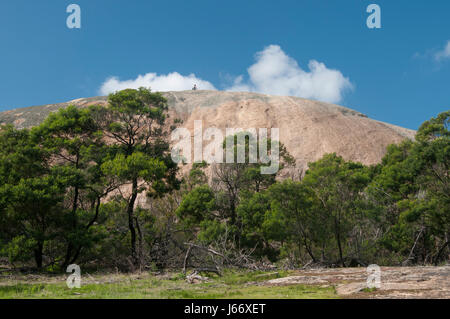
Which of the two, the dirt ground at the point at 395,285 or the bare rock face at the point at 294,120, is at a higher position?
the bare rock face at the point at 294,120

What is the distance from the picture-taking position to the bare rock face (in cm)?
5290

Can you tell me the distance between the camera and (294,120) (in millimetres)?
58469

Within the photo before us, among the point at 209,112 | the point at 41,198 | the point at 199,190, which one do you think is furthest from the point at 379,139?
the point at 41,198

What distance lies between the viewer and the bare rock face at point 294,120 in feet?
174

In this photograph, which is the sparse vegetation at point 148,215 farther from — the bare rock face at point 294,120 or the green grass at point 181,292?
the bare rock face at point 294,120

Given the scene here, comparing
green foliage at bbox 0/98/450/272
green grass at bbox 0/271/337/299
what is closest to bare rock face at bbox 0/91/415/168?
green foliage at bbox 0/98/450/272

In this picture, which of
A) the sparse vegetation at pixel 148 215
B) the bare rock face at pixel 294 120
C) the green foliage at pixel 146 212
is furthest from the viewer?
the bare rock face at pixel 294 120

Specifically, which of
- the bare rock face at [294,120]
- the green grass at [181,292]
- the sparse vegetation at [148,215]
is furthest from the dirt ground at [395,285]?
the bare rock face at [294,120]

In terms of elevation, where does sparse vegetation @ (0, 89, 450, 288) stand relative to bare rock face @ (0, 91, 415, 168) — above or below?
below

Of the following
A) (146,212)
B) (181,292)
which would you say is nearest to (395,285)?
(181,292)

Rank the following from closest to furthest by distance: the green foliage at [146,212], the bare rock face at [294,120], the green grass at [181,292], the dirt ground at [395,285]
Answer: the dirt ground at [395,285] < the green grass at [181,292] < the green foliage at [146,212] < the bare rock face at [294,120]

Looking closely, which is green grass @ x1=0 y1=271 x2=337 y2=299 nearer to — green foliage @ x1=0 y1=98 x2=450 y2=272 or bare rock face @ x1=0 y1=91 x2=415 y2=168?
green foliage @ x1=0 y1=98 x2=450 y2=272

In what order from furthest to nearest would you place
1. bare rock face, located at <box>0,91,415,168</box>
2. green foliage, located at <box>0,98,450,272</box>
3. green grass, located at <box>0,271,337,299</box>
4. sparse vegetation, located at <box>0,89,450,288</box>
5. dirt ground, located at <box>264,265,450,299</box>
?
1. bare rock face, located at <box>0,91,415,168</box>
2. green foliage, located at <box>0,98,450,272</box>
3. sparse vegetation, located at <box>0,89,450,288</box>
4. green grass, located at <box>0,271,337,299</box>
5. dirt ground, located at <box>264,265,450,299</box>
